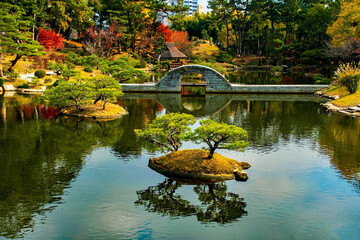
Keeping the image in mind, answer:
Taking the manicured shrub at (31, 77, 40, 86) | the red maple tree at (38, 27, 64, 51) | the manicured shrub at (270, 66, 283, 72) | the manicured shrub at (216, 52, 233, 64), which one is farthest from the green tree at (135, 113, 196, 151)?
the manicured shrub at (216, 52, 233, 64)

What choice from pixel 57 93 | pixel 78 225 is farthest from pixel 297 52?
pixel 78 225

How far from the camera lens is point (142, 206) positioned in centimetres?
1289

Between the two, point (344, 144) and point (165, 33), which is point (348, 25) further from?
point (165, 33)

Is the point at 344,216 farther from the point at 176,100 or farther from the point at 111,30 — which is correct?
the point at 111,30

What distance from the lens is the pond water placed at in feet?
37.5

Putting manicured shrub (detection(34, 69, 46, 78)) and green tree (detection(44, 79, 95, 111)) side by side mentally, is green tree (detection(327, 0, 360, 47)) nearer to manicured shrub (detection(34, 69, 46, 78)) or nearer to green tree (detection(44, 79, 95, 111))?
green tree (detection(44, 79, 95, 111))

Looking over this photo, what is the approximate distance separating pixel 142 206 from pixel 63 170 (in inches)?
216

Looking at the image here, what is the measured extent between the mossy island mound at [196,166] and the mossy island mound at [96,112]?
1161 cm

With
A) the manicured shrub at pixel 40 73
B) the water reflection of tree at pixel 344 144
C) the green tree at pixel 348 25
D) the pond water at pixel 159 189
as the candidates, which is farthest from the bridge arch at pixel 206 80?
the green tree at pixel 348 25

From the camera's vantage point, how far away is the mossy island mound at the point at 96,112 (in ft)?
90.8

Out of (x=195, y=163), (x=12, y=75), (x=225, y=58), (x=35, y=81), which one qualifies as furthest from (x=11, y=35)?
(x=225, y=58)

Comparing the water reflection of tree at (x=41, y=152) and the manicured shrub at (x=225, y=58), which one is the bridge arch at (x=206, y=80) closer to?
the water reflection of tree at (x=41, y=152)

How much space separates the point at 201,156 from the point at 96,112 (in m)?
14.4

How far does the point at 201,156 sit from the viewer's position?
54.8 feet
